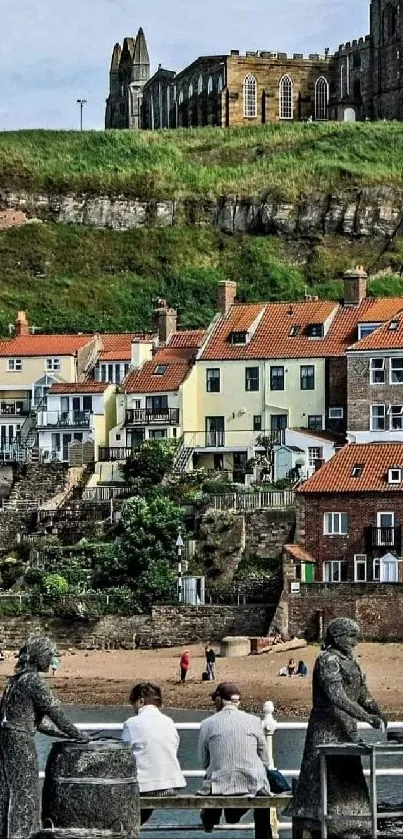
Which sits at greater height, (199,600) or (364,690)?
(364,690)

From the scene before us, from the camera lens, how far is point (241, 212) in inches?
4188

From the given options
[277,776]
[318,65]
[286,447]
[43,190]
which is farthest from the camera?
[318,65]

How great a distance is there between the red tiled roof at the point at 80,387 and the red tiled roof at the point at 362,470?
43.0 feet

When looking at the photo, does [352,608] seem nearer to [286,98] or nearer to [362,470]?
[362,470]

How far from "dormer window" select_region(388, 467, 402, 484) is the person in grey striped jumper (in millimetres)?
46089

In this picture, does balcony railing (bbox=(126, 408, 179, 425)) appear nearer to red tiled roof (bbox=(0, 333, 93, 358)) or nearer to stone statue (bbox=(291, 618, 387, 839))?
red tiled roof (bbox=(0, 333, 93, 358))

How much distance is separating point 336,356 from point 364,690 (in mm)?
57534

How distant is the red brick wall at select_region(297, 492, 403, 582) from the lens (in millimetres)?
62125

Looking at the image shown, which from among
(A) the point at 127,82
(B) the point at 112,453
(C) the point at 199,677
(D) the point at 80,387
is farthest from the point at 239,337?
(A) the point at 127,82

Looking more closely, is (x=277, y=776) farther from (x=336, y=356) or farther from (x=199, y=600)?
(x=336, y=356)

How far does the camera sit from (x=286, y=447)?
234ft

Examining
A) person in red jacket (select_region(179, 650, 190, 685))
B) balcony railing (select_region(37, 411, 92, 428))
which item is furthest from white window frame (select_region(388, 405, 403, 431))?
person in red jacket (select_region(179, 650, 190, 685))

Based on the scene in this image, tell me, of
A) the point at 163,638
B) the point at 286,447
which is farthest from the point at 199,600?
Answer: the point at 286,447

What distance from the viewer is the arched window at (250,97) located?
117625mm
